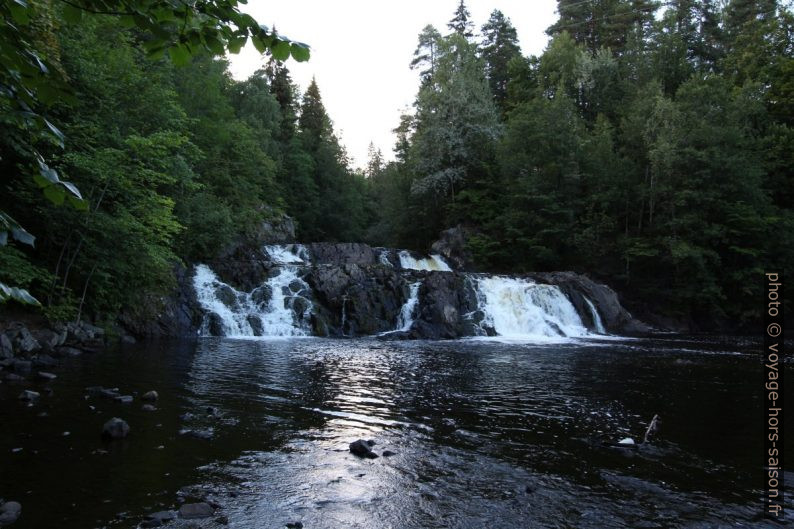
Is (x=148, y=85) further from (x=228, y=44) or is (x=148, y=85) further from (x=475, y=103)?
(x=475, y=103)

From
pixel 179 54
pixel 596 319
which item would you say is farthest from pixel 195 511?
pixel 596 319

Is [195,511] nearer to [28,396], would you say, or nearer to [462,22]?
[28,396]

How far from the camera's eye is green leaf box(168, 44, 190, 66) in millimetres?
2225

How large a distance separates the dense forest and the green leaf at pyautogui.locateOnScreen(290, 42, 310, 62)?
333 inches

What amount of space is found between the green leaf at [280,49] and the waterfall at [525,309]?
21174 millimetres

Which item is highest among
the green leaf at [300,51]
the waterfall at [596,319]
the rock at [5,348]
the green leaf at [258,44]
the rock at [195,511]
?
the green leaf at [258,44]

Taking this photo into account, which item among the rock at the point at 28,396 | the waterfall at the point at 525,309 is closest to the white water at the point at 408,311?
the waterfall at the point at 525,309

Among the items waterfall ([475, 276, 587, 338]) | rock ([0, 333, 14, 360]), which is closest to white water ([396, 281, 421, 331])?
waterfall ([475, 276, 587, 338])

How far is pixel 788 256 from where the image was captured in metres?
27.8

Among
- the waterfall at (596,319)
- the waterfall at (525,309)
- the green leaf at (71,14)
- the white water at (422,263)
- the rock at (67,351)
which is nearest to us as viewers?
the green leaf at (71,14)

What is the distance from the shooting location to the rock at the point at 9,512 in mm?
4094

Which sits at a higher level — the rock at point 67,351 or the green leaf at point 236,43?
the green leaf at point 236,43

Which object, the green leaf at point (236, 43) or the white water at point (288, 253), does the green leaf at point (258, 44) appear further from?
the white water at point (288, 253)

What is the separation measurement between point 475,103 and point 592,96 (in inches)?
447
